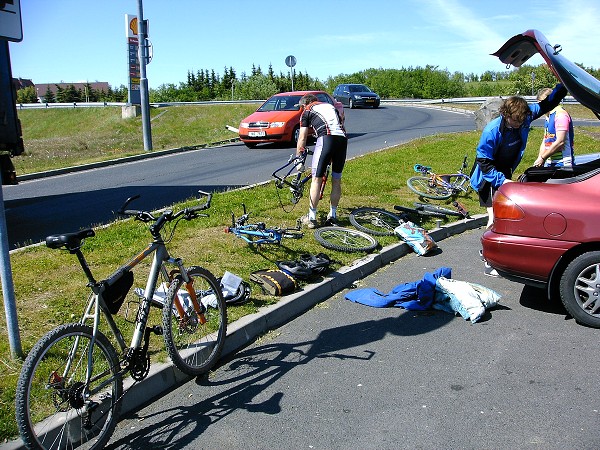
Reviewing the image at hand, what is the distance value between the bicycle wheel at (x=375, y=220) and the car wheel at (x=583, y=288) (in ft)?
10.9

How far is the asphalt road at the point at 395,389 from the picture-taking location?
3639 millimetres

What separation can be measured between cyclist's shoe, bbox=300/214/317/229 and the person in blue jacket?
7.81 feet

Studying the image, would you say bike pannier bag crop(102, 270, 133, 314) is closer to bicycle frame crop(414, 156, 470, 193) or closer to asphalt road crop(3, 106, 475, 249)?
asphalt road crop(3, 106, 475, 249)

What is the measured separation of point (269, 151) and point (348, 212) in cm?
962

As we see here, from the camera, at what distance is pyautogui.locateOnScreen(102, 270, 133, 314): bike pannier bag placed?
12.3 feet

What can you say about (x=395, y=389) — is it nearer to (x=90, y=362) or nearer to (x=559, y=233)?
(x=90, y=362)

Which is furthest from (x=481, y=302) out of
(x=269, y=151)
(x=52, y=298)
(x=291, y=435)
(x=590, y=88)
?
(x=269, y=151)

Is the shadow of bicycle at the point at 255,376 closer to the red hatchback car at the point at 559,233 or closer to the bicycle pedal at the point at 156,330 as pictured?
the bicycle pedal at the point at 156,330

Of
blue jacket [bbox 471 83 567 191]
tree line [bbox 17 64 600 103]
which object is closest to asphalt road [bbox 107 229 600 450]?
blue jacket [bbox 471 83 567 191]

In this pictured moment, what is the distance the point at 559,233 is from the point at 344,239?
314cm

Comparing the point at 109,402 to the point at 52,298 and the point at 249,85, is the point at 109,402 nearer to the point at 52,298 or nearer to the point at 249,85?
the point at 52,298

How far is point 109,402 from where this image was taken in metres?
3.71

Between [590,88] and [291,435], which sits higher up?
[590,88]

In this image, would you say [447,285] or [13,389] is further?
[447,285]
